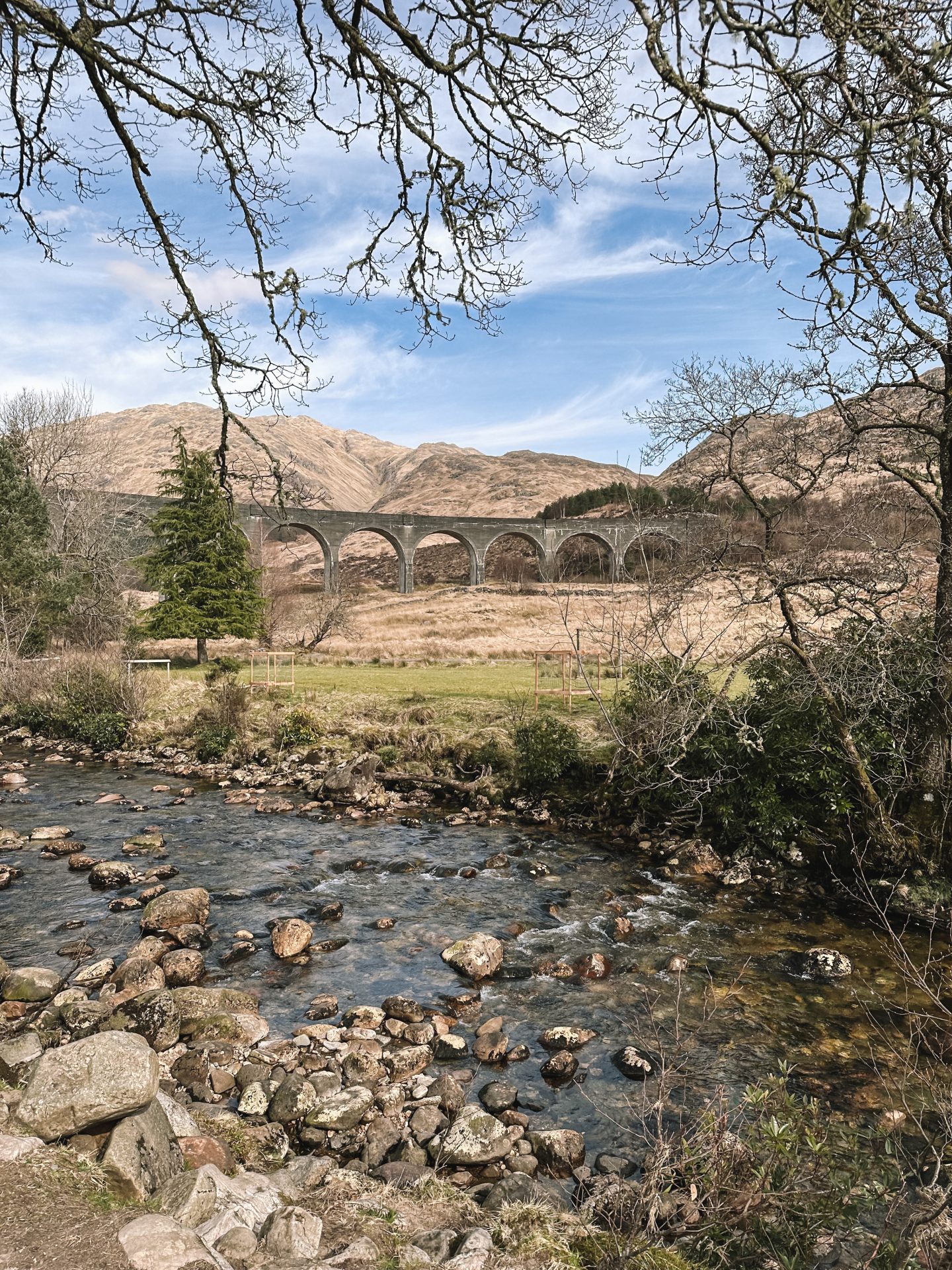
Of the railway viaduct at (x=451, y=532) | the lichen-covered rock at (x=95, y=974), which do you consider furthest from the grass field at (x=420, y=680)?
the railway viaduct at (x=451, y=532)

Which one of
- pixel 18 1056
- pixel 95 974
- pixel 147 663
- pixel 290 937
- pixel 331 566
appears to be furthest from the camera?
pixel 331 566

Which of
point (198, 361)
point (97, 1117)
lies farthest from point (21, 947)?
point (198, 361)

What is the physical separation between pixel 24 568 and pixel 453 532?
51890mm

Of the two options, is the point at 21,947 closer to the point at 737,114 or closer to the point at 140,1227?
the point at 140,1227

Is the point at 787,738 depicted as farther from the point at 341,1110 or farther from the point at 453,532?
the point at 453,532

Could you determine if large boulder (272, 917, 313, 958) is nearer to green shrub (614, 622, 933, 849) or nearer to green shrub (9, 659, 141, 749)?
green shrub (614, 622, 933, 849)

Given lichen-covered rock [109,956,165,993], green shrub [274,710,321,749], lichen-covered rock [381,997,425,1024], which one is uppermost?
green shrub [274,710,321,749]

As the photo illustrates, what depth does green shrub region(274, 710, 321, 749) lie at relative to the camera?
65.4 ft

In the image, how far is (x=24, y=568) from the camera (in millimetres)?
27734

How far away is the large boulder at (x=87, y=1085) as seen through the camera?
4457 mm

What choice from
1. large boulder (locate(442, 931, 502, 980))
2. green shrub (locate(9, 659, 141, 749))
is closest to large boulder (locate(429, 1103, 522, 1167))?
large boulder (locate(442, 931, 502, 980))

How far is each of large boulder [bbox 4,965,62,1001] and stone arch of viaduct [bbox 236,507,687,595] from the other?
53060 millimetres

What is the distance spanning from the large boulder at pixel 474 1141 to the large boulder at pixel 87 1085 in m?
2.00

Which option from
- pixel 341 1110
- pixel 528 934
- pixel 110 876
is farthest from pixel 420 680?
pixel 341 1110
